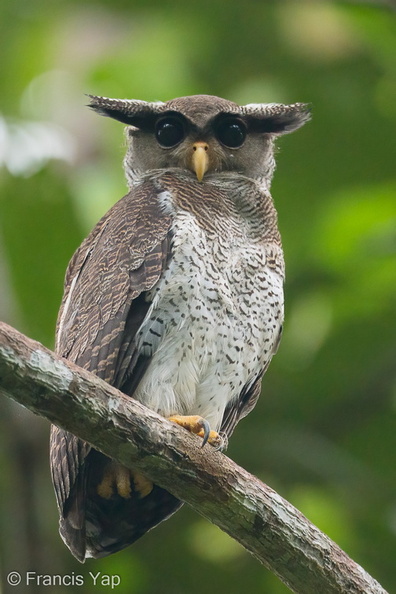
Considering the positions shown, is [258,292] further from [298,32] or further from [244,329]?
[298,32]

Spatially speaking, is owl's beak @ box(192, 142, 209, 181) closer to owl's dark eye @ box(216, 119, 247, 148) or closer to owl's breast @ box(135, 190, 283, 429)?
owl's dark eye @ box(216, 119, 247, 148)

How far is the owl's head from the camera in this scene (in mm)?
6562

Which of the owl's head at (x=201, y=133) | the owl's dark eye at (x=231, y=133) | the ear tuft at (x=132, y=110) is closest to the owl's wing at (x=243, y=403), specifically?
the owl's head at (x=201, y=133)

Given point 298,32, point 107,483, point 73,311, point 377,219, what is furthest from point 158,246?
point 298,32

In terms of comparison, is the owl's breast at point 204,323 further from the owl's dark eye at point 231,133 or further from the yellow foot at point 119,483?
A: the owl's dark eye at point 231,133

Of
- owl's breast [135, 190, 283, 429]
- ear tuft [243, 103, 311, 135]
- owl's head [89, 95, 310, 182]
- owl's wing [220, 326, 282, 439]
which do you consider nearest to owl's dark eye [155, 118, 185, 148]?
owl's head [89, 95, 310, 182]

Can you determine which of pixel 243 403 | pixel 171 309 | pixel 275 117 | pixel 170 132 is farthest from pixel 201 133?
pixel 243 403

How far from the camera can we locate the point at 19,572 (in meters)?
6.91

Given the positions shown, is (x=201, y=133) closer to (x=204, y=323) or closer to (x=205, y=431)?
(x=204, y=323)

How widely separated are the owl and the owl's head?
12 millimetres

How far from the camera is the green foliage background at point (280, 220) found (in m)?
8.34

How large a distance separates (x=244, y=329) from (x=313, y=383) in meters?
3.10

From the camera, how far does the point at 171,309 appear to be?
562 centimetres

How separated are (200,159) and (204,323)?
118cm
